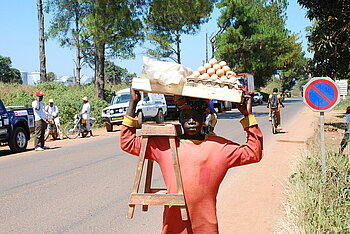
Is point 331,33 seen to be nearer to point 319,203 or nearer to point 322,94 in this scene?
point 322,94

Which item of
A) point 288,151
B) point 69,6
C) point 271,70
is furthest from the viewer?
point 271,70

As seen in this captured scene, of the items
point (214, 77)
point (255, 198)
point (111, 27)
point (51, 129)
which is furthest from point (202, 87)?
point (111, 27)

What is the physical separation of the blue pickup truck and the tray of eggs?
11963 millimetres

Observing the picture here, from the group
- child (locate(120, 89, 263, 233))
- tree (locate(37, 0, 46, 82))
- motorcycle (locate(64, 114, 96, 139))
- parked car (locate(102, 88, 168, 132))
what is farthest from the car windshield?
child (locate(120, 89, 263, 233))

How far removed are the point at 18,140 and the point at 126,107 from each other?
7580 millimetres

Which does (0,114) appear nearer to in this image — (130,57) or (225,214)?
(225,214)

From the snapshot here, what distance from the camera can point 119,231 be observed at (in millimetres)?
5465

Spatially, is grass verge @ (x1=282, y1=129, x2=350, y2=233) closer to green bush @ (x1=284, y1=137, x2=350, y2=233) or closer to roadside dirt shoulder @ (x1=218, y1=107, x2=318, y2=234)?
green bush @ (x1=284, y1=137, x2=350, y2=233)

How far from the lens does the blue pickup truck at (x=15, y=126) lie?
13.6m

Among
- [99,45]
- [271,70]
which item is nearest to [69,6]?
[99,45]

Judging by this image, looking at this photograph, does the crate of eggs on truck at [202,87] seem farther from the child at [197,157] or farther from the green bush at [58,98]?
→ the green bush at [58,98]

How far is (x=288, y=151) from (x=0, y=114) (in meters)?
9.10

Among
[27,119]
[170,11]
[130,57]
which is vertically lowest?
[27,119]

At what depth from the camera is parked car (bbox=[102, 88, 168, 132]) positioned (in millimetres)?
21500
